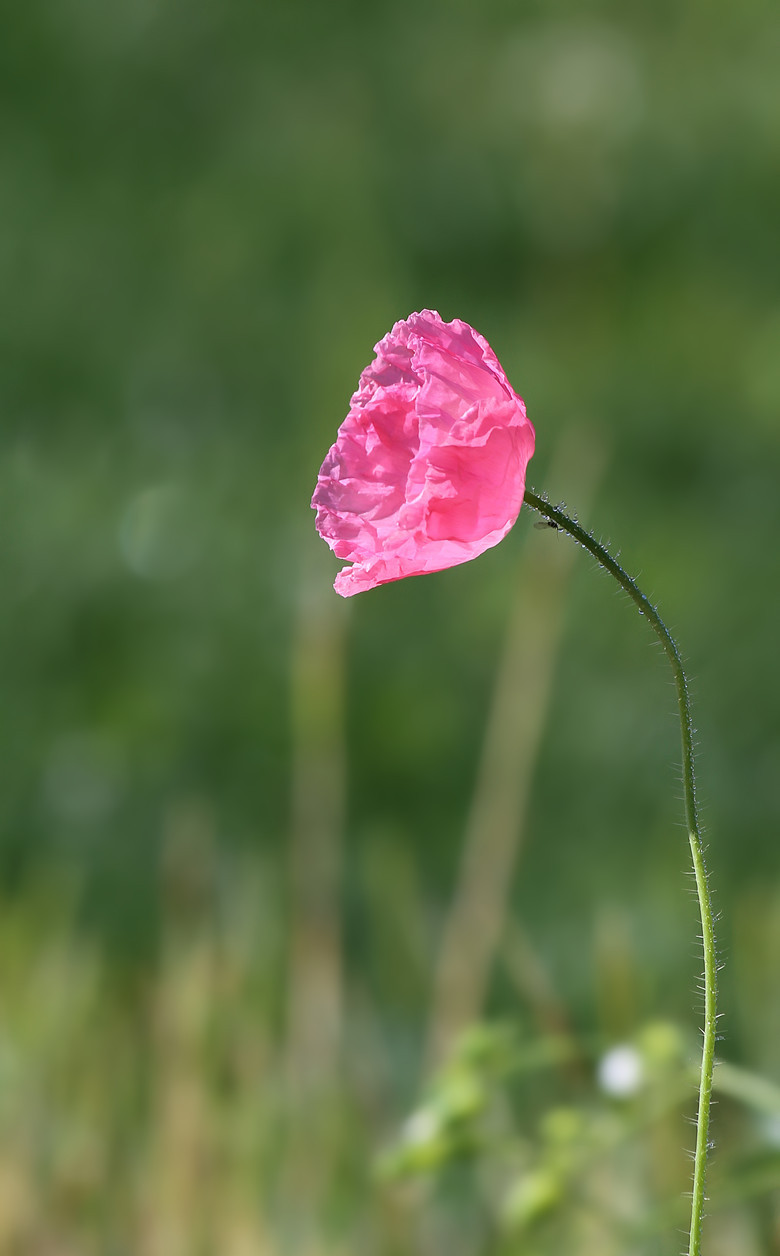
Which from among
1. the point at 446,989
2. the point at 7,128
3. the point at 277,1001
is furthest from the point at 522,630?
the point at 7,128

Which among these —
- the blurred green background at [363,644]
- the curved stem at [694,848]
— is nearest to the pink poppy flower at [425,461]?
the curved stem at [694,848]

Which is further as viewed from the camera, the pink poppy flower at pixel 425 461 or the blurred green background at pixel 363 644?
the blurred green background at pixel 363 644

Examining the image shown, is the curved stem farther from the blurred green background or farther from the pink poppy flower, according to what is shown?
the blurred green background

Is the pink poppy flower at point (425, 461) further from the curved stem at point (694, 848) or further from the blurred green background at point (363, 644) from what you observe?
the blurred green background at point (363, 644)

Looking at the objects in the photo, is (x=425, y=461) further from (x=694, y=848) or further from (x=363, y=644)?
(x=363, y=644)

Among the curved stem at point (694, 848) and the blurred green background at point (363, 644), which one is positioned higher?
the curved stem at point (694, 848)

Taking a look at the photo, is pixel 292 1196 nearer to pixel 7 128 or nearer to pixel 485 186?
pixel 485 186

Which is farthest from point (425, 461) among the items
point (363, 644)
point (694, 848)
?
point (363, 644)

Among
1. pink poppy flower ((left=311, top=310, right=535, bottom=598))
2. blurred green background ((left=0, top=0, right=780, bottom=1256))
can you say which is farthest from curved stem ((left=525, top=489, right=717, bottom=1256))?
blurred green background ((left=0, top=0, right=780, bottom=1256))
